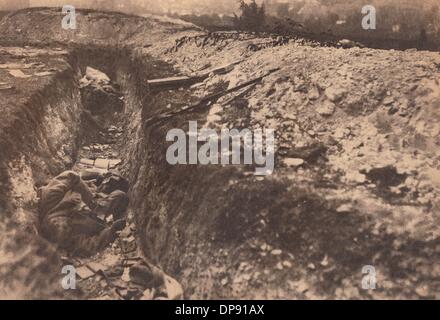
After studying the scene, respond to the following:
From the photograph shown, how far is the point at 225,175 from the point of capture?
2.98 metres

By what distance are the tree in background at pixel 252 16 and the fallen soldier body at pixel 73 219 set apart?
290cm

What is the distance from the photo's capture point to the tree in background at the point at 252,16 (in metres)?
5.11


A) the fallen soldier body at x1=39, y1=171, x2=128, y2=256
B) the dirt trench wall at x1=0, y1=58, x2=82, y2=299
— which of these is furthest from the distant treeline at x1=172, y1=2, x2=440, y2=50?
the fallen soldier body at x1=39, y1=171, x2=128, y2=256

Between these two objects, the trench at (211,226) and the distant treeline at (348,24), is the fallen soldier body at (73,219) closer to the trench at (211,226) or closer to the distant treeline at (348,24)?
the trench at (211,226)

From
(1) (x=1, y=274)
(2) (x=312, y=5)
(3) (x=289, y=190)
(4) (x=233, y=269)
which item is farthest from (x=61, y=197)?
(2) (x=312, y=5)

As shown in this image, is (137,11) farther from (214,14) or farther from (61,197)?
(61,197)

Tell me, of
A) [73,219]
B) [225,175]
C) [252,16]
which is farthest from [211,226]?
[252,16]

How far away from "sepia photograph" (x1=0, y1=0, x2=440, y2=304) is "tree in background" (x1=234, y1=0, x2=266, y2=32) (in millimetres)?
493

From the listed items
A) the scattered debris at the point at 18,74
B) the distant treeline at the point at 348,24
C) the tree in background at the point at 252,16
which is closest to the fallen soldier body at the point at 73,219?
the scattered debris at the point at 18,74

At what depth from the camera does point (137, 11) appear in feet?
18.0

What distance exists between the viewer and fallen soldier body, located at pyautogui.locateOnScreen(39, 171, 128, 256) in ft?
10.2

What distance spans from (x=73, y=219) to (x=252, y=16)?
10.8 feet

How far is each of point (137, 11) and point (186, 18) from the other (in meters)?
0.66

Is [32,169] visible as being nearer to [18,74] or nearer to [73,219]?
[73,219]
